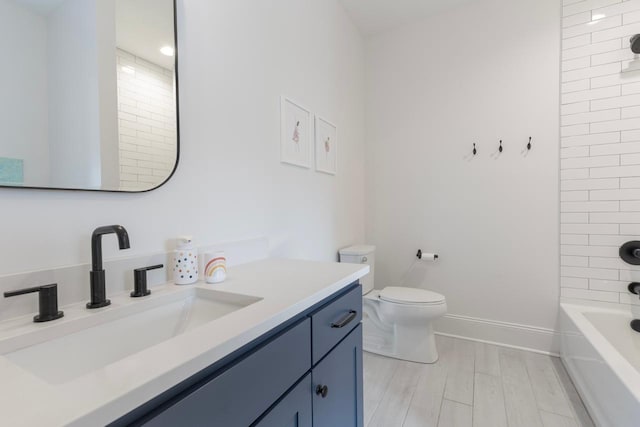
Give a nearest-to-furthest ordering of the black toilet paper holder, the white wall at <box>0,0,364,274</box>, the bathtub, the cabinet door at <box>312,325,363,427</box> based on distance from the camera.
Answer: the white wall at <box>0,0,364,274</box>, the cabinet door at <box>312,325,363,427</box>, the bathtub, the black toilet paper holder

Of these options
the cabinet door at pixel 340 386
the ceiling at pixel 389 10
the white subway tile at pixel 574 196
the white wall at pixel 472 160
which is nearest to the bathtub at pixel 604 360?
the white wall at pixel 472 160

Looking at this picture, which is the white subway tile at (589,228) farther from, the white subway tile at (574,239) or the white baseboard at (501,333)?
the white baseboard at (501,333)

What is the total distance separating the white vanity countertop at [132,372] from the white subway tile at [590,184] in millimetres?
2123

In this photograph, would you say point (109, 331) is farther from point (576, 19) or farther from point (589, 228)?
point (576, 19)

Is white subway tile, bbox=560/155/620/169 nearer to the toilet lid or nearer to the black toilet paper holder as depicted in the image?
the black toilet paper holder

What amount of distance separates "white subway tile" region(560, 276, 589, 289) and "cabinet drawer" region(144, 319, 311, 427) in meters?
2.18

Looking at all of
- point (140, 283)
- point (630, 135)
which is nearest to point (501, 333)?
point (630, 135)

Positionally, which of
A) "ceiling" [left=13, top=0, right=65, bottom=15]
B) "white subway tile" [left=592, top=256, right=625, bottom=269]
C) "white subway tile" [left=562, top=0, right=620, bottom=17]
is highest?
"white subway tile" [left=562, top=0, right=620, bottom=17]

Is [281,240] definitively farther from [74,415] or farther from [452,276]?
[452,276]

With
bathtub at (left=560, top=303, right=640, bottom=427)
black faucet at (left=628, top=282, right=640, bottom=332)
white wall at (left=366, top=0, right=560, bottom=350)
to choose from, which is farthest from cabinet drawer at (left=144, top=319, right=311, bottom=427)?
black faucet at (left=628, top=282, right=640, bottom=332)

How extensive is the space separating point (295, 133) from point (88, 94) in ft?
3.40

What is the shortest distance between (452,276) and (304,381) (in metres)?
2.03

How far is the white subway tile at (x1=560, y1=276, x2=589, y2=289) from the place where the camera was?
81.0 inches

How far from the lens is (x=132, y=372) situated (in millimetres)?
450
